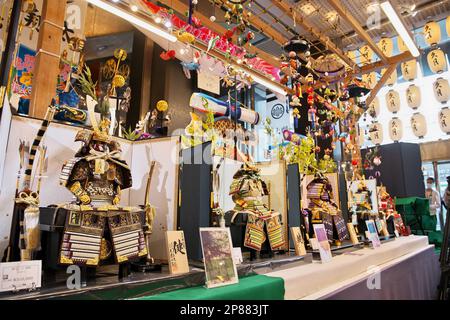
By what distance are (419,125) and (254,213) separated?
29.2 feet

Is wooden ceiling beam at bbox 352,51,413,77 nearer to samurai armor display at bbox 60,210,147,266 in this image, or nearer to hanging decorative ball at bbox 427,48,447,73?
hanging decorative ball at bbox 427,48,447,73

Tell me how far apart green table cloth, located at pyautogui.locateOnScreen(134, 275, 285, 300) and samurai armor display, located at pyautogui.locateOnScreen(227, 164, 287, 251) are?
0.50 metres

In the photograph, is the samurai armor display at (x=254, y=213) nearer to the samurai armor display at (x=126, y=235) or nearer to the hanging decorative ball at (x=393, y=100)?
the samurai armor display at (x=126, y=235)

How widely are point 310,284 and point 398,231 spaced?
4.01 m

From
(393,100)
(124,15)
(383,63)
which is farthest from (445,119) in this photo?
(124,15)

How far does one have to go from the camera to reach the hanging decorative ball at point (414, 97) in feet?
29.2

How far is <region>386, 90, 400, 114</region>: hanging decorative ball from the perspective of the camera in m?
8.82

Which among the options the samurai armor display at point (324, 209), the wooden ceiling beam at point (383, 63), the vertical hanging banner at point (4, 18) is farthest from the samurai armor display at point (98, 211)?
the wooden ceiling beam at point (383, 63)

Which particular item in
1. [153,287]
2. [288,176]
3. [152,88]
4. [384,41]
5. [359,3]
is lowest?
[153,287]
